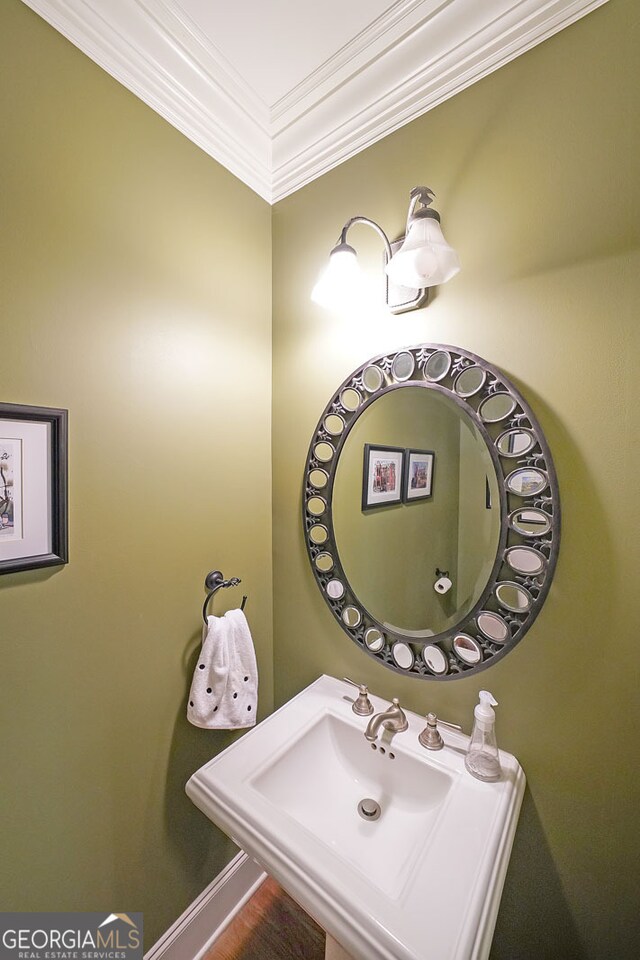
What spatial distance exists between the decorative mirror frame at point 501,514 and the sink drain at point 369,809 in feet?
1.05

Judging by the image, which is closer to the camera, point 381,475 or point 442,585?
point 442,585

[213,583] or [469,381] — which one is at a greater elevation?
[469,381]

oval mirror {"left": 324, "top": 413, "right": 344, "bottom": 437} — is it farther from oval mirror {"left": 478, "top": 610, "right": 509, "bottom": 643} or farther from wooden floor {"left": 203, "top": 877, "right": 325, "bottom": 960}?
wooden floor {"left": 203, "top": 877, "right": 325, "bottom": 960}

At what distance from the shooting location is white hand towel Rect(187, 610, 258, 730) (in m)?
1.13

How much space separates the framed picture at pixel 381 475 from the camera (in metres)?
1.12

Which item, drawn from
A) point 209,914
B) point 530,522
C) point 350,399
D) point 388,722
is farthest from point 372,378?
point 209,914

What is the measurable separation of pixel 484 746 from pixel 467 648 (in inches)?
8.3

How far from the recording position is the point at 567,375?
0.86m

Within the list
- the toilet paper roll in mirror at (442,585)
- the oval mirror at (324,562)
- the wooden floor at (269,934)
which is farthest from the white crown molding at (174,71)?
the wooden floor at (269,934)

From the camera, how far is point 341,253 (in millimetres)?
1010

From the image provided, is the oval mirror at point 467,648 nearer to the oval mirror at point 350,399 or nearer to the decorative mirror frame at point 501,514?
the decorative mirror frame at point 501,514

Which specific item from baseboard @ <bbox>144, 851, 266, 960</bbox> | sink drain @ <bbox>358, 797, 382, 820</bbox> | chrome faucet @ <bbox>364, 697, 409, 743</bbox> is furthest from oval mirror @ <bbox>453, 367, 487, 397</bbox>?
baseboard @ <bbox>144, 851, 266, 960</bbox>

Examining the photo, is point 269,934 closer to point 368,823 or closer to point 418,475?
point 368,823

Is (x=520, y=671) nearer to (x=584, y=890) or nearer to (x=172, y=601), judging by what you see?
(x=584, y=890)
